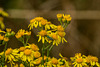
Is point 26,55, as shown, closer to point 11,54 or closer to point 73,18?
point 11,54

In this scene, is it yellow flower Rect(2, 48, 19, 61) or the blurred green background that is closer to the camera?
yellow flower Rect(2, 48, 19, 61)

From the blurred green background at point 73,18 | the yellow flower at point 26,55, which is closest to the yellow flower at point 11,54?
the yellow flower at point 26,55

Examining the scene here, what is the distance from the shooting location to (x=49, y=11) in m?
5.93

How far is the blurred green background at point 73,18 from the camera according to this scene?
564 cm

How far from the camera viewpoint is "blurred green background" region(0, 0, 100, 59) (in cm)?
564

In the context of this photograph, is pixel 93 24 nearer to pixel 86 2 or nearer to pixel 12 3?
pixel 86 2

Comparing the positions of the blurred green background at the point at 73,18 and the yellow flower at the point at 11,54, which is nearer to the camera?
the yellow flower at the point at 11,54

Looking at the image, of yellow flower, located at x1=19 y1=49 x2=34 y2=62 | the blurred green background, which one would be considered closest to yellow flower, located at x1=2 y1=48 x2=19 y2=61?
yellow flower, located at x1=19 y1=49 x2=34 y2=62

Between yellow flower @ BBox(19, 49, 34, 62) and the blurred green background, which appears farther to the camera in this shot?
the blurred green background

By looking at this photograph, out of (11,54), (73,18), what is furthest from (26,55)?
(73,18)

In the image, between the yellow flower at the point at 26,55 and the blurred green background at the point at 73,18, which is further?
→ the blurred green background at the point at 73,18

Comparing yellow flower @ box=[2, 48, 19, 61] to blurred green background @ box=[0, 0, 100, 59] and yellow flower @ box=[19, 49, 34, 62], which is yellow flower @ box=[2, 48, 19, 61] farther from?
blurred green background @ box=[0, 0, 100, 59]

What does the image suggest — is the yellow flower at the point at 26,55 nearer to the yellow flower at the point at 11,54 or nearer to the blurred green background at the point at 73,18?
the yellow flower at the point at 11,54

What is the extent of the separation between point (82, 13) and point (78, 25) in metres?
0.35
